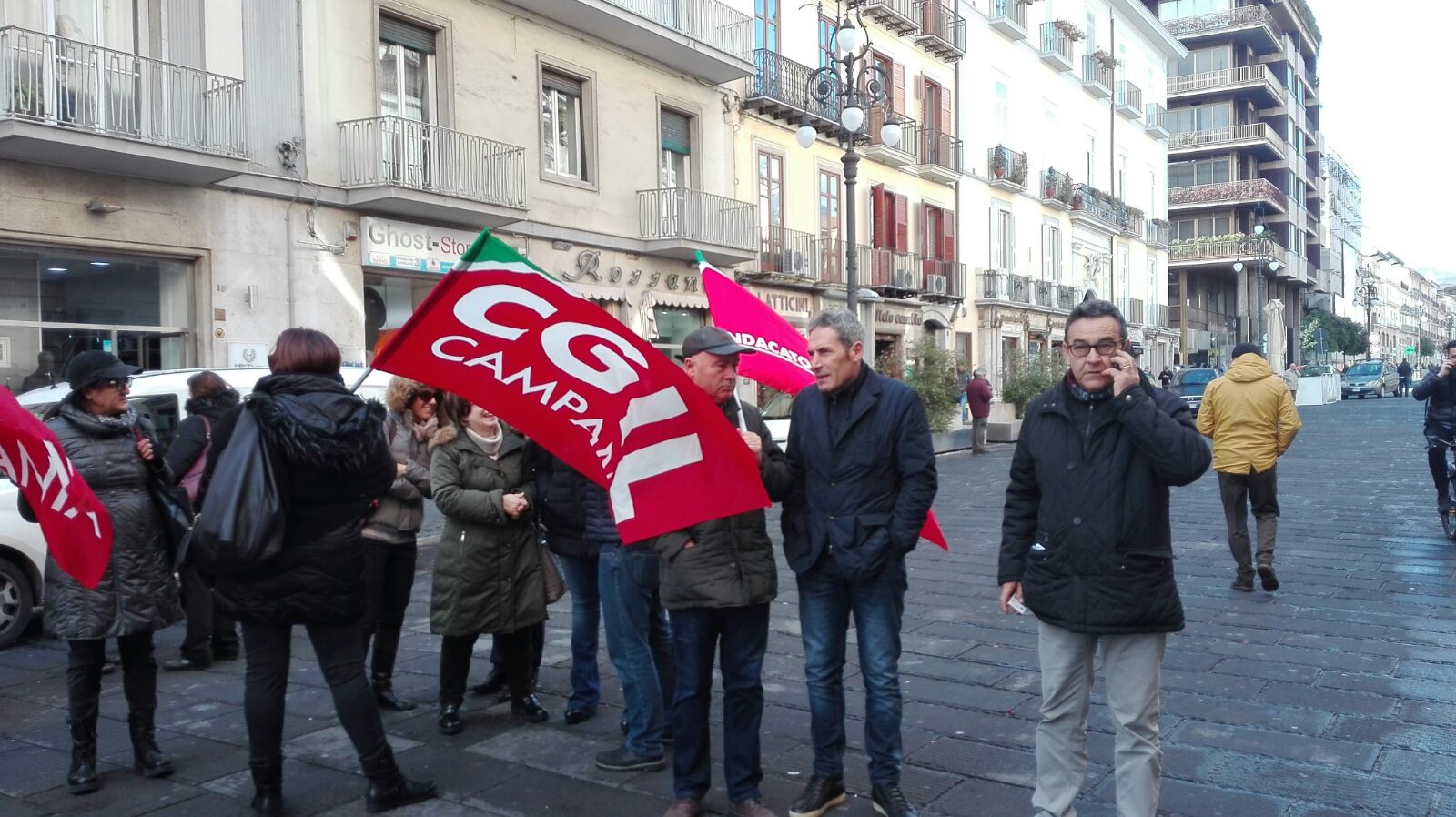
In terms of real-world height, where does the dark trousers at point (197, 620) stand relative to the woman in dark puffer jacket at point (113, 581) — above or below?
below

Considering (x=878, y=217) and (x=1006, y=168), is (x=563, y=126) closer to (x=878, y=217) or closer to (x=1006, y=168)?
(x=878, y=217)

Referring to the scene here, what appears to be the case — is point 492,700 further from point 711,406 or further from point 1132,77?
point 1132,77

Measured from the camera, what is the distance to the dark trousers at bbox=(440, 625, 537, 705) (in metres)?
5.37

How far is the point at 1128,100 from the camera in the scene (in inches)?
1778

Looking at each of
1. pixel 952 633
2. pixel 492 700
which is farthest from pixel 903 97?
pixel 492 700

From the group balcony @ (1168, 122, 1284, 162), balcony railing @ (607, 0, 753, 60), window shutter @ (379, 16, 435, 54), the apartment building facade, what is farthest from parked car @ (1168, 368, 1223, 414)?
window shutter @ (379, 16, 435, 54)

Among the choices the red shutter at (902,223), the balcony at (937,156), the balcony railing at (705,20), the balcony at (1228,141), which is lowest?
the red shutter at (902,223)

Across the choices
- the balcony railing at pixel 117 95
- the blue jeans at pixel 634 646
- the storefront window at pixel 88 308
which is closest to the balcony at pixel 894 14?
the balcony railing at pixel 117 95

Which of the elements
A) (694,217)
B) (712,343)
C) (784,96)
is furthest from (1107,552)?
(784,96)

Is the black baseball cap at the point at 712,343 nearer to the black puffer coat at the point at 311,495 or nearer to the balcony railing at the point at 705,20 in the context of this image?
the black puffer coat at the point at 311,495

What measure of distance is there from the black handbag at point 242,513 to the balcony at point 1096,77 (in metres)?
40.4

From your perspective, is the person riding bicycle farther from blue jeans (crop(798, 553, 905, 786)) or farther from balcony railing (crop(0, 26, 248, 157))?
balcony railing (crop(0, 26, 248, 157))

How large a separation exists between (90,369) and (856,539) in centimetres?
312

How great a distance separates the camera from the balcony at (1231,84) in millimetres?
58062
